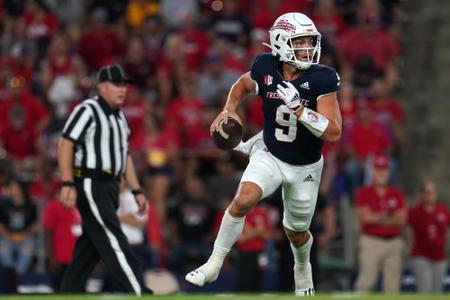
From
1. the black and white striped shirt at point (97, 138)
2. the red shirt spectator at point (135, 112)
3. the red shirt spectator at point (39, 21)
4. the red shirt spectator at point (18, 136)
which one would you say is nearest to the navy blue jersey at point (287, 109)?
the black and white striped shirt at point (97, 138)

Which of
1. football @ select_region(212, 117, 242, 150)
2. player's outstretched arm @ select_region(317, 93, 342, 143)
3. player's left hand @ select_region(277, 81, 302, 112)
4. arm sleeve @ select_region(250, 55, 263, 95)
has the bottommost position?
football @ select_region(212, 117, 242, 150)

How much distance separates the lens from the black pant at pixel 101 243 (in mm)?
9867

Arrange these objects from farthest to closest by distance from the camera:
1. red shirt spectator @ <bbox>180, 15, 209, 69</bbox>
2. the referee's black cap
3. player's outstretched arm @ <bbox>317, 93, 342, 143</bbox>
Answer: red shirt spectator @ <bbox>180, 15, 209, 69</bbox> < the referee's black cap < player's outstretched arm @ <bbox>317, 93, 342, 143</bbox>

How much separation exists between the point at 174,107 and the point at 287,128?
629 cm

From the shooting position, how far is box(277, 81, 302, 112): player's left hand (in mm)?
8875

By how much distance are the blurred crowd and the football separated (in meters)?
3.29

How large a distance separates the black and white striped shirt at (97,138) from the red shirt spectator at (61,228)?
262 cm

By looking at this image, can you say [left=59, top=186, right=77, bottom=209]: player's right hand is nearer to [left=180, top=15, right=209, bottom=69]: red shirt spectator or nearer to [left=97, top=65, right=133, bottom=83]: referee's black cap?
[left=97, top=65, right=133, bottom=83]: referee's black cap

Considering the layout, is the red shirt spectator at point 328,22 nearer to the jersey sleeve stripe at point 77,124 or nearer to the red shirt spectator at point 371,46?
the red shirt spectator at point 371,46

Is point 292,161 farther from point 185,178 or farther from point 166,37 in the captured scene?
point 166,37

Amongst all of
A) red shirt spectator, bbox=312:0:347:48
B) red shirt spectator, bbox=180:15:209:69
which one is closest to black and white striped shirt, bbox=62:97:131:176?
red shirt spectator, bbox=180:15:209:69

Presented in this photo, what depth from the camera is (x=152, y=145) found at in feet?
48.5

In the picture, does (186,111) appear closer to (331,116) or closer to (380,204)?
(380,204)

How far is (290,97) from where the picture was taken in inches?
350
